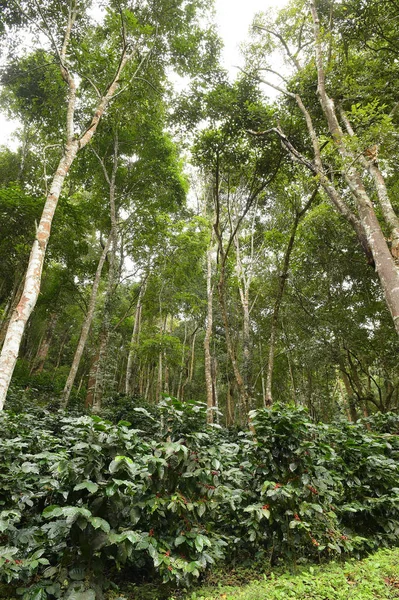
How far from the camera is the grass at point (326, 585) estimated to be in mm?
2578

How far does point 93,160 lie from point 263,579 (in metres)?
13.6

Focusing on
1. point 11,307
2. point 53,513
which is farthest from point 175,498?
point 11,307

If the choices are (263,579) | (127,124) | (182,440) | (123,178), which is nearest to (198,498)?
(182,440)

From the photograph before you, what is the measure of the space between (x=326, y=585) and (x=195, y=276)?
1480cm

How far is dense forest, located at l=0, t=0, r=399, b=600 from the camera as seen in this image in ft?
8.80

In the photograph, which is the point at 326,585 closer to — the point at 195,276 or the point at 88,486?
the point at 88,486

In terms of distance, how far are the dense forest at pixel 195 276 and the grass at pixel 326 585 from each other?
0.70 feet

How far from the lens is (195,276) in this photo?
55.8 ft

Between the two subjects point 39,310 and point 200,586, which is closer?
point 200,586

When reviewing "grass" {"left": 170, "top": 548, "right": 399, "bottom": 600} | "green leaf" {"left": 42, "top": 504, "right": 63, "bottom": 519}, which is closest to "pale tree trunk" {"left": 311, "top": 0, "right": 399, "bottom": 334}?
"grass" {"left": 170, "top": 548, "right": 399, "bottom": 600}

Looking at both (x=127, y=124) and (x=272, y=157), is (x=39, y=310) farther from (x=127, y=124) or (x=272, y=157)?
(x=272, y=157)

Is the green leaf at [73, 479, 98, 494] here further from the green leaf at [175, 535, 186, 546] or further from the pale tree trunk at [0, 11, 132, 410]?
the pale tree trunk at [0, 11, 132, 410]

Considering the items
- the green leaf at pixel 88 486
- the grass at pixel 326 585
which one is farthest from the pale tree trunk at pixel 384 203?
the green leaf at pixel 88 486

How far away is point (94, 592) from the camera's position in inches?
87.7
